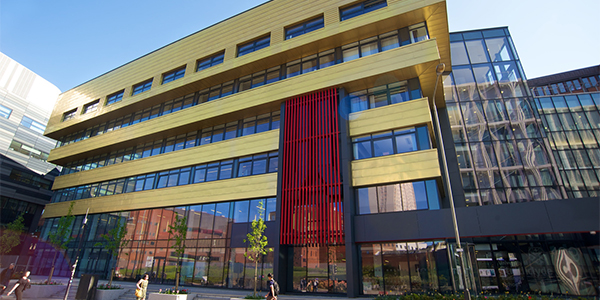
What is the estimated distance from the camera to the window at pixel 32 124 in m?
53.6

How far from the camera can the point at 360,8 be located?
24.4 m

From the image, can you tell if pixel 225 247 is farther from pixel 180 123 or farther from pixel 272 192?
pixel 180 123

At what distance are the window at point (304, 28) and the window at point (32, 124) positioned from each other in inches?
2262

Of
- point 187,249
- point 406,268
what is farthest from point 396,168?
point 187,249

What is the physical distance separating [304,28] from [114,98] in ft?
94.5

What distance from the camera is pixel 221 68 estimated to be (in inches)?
1146

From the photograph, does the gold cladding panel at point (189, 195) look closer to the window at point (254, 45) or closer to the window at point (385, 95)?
the window at point (385, 95)

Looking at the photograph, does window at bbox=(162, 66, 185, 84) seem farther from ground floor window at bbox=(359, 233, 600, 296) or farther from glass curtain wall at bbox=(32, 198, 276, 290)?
ground floor window at bbox=(359, 233, 600, 296)

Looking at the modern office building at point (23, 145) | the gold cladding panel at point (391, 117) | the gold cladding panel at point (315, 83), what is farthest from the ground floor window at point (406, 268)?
the modern office building at point (23, 145)

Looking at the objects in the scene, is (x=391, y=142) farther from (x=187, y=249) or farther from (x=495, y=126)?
(x=187, y=249)

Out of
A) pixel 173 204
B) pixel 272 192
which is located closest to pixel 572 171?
pixel 272 192

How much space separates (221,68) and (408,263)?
79.9 ft

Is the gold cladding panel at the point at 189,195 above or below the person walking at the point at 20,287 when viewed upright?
above

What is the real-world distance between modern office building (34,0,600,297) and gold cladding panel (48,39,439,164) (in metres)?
0.14
